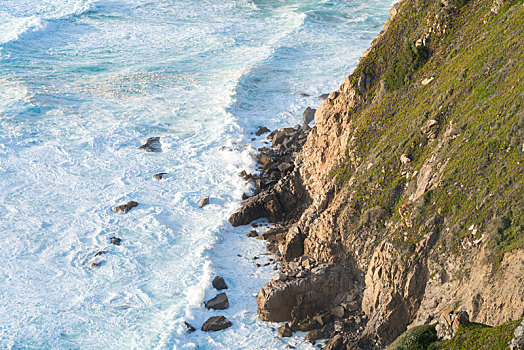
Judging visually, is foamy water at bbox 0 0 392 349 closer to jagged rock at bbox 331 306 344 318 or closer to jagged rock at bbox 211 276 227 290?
jagged rock at bbox 211 276 227 290

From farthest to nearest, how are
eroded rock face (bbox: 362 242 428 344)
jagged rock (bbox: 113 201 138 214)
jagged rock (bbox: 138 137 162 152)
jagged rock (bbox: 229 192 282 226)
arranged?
1. jagged rock (bbox: 138 137 162 152)
2. jagged rock (bbox: 113 201 138 214)
3. jagged rock (bbox: 229 192 282 226)
4. eroded rock face (bbox: 362 242 428 344)

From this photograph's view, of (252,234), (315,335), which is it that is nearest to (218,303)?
(315,335)

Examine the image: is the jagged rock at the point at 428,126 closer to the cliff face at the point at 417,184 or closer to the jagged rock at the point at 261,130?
the cliff face at the point at 417,184

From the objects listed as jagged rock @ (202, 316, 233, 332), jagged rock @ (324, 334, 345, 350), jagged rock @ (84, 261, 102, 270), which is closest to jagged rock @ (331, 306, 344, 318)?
jagged rock @ (324, 334, 345, 350)

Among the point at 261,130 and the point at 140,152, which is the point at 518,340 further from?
the point at 140,152

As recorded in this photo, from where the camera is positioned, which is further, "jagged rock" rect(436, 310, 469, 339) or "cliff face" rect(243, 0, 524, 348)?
"cliff face" rect(243, 0, 524, 348)
